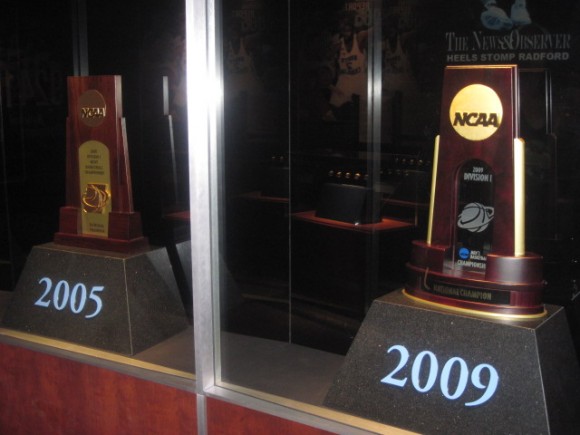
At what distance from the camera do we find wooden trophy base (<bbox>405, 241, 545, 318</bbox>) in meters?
1.19

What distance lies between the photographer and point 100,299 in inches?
67.7

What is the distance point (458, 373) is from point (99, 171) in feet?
3.18

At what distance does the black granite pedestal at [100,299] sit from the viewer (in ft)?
5.57

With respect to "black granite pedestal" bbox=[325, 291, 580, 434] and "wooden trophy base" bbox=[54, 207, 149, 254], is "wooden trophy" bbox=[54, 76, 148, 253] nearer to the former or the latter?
"wooden trophy base" bbox=[54, 207, 149, 254]

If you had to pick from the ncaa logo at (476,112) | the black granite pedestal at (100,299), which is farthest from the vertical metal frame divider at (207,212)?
the ncaa logo at (476,112)

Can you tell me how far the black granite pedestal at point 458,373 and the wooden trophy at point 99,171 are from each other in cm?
69

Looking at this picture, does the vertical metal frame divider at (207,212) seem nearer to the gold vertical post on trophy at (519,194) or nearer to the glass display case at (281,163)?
the glass display case at (281,163)

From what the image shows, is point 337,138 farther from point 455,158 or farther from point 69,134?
Answer: point 455,158

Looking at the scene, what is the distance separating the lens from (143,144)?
190cm

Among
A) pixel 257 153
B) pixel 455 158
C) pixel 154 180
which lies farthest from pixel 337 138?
pixel 455 158

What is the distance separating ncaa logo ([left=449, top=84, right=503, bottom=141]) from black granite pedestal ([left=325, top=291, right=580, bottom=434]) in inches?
11.9

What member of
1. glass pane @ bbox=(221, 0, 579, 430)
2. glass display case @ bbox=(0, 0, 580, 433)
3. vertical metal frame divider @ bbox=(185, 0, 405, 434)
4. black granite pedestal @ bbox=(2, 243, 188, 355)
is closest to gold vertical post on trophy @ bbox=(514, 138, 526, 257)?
glass display case @ bbox=(0, 0, 580, 433)

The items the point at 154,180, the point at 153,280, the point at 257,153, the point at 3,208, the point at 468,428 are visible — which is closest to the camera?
the point at 468,428

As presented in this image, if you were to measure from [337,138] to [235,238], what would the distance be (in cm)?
45
